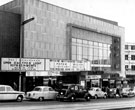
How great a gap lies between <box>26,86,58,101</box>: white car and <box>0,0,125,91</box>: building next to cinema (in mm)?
4761

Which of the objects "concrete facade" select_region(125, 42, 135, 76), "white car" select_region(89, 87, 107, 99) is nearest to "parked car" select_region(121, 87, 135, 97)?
"white car" select_region(89, 87, 107, 99)

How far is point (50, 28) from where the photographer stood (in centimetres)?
4291

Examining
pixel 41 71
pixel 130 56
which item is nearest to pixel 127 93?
pixel 41 71

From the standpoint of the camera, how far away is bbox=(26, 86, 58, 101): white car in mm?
28562

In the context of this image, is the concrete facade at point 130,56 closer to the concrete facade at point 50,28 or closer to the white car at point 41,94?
the concrete facade at point 50,28

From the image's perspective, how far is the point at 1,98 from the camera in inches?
1004

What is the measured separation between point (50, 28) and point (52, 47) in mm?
2904

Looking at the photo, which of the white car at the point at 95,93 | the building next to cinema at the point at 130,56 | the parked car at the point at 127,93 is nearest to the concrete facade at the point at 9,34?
the white car at the point at 95,93

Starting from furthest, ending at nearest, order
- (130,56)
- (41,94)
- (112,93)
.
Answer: (130,56) → (112,93) → (41,94)

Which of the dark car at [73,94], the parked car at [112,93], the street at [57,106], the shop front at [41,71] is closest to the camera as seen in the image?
the street at [57,106]

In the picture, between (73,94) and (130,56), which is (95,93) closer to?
(73,94)

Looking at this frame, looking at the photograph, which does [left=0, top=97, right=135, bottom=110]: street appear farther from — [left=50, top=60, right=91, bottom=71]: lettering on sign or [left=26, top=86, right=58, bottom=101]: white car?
[left=50, top=60, right=91, bottom=71]: lettering on sign

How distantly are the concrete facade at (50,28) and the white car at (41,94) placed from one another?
10.3 meters

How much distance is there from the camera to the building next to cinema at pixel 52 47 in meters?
38.2
